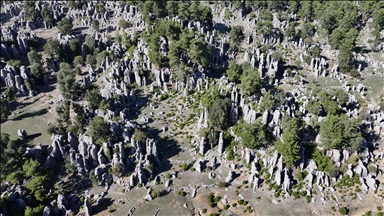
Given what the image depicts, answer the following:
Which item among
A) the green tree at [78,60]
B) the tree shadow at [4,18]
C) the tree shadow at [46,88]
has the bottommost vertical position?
the tree shadow at [46,88]

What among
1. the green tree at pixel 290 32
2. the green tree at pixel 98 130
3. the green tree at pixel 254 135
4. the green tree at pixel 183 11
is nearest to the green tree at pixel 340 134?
the green tree at pixel 254 135

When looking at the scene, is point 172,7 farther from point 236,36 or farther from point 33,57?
point 33,57

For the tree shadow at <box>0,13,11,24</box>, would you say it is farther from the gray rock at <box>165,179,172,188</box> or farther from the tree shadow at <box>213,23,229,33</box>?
the gray rock at <box>165,179,172,188</box>

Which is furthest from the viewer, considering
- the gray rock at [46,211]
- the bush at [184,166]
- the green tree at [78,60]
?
the green tree at [78,60]

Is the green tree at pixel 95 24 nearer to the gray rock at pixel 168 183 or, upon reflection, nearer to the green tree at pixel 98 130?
the green tree at pixel 98 130

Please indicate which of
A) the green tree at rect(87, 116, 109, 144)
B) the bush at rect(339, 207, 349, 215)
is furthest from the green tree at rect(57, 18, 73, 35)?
the bush at rect(339, 207, 349, 215)

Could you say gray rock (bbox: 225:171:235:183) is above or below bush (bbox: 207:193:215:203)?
above

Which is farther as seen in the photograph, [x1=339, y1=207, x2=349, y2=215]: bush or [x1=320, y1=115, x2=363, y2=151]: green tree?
[x1=320, y1=115, x2=363, y2=151]: green tree
